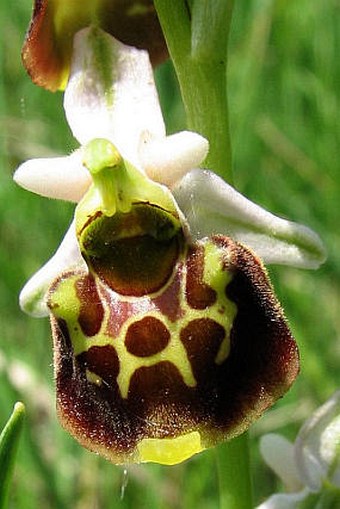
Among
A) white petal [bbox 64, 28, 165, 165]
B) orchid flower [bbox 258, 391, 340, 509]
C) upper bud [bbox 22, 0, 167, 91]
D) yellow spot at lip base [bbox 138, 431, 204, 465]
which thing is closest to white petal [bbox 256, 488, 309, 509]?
orchid flower [bbox 258, 391, 340, 509]

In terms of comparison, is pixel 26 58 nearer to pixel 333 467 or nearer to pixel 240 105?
pixel 333 467

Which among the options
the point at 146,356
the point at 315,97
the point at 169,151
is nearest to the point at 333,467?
the point at 146,356

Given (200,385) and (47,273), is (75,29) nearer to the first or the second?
(47,273)

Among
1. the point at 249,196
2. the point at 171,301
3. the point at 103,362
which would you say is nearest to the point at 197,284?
the point at 171,301

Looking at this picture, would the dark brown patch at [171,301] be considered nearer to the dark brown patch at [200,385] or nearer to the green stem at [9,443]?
the dark brown patch at [200,385]

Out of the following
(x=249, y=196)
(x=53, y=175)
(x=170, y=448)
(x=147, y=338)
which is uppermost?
(x=53, y=175)

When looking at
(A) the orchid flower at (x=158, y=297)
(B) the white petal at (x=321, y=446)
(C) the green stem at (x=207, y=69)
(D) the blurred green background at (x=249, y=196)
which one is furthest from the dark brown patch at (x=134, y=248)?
(D) the blurred green background at (x=249, y=196)
